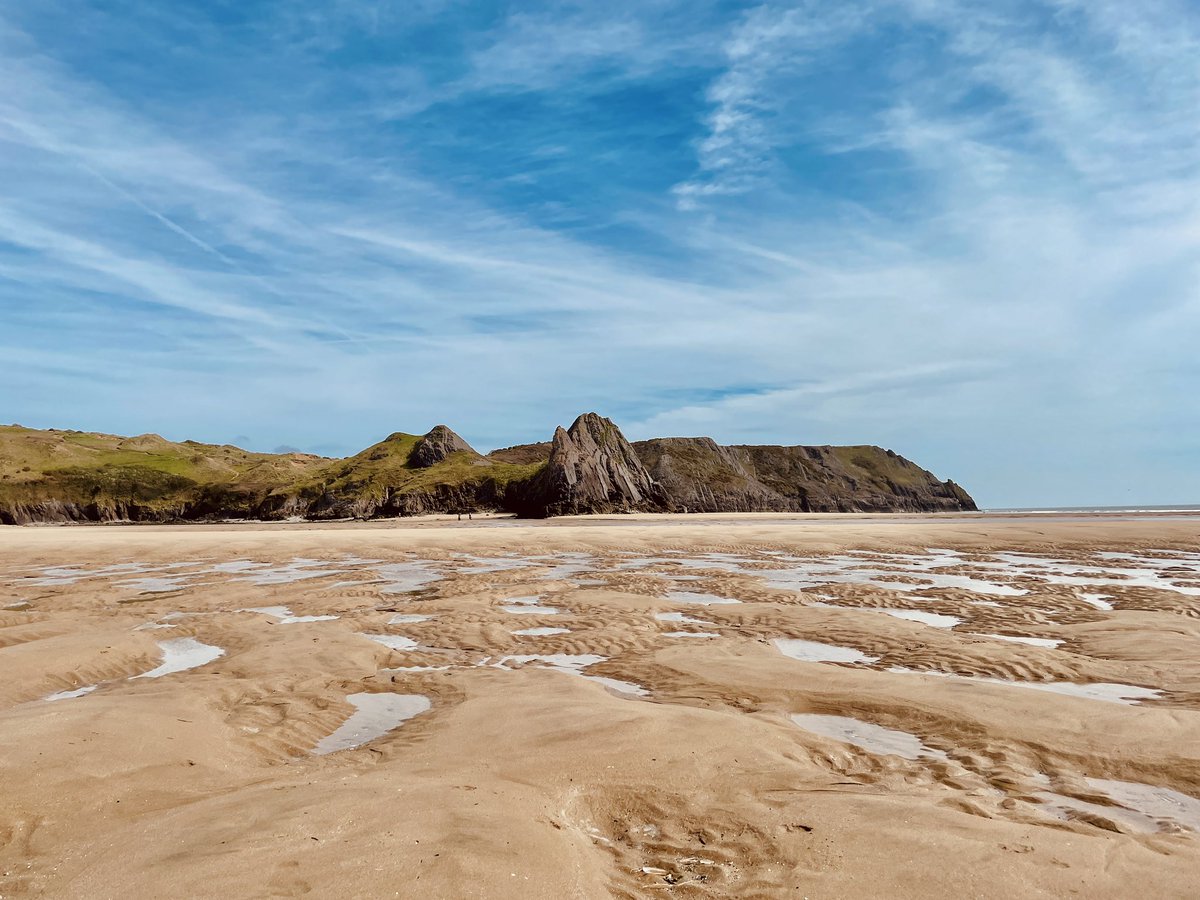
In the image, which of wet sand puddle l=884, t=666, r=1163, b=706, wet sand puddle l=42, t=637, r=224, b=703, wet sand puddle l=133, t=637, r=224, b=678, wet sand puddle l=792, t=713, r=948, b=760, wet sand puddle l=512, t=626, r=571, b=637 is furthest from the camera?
wet sand puddle l=512, t=626, r=571, b=637

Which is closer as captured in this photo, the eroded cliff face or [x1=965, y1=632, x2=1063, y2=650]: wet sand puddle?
[x1=965, y1=632, x2=1063, y2=650]: wet sand puddle

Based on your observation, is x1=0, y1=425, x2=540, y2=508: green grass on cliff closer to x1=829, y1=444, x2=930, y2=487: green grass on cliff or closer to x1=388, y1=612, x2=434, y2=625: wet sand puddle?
x1=388, y1=612, x2=434, y2=625: wet sand puddle

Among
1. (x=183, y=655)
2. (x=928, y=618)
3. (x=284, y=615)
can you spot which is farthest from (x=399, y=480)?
(x=928, y=618)

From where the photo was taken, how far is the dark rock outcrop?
92.7 meters

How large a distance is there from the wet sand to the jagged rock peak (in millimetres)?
115111

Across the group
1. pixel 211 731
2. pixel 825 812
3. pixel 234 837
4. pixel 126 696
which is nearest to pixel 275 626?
pixel 126 696

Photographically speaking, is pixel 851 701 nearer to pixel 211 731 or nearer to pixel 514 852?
A: pixel 514 852

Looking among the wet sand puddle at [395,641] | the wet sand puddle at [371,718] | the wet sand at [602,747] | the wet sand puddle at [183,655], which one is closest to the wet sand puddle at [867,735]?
the wet sand at [602,747]

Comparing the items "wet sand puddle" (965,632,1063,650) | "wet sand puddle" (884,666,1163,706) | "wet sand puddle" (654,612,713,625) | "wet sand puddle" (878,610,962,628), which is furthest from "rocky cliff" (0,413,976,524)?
"wet sand puddle" (884,666,1163,706)

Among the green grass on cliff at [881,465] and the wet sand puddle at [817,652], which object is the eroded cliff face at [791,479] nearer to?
the green grass on cliff at [881,465]

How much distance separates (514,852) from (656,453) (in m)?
132

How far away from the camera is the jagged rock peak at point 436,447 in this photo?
129625mm

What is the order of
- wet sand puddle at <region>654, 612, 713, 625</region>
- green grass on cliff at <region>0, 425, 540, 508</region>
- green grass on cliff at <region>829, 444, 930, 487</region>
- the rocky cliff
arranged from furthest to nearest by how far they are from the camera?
green grass on cliff at <region>829, 444, 930, 487</region>
green grass on cliff at <region>0, 425, 540, 508</region>
the rocky cliff
wet sand puddle at <region>654, 612, 713, 625</region>

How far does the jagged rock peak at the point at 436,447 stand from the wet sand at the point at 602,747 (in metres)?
115
